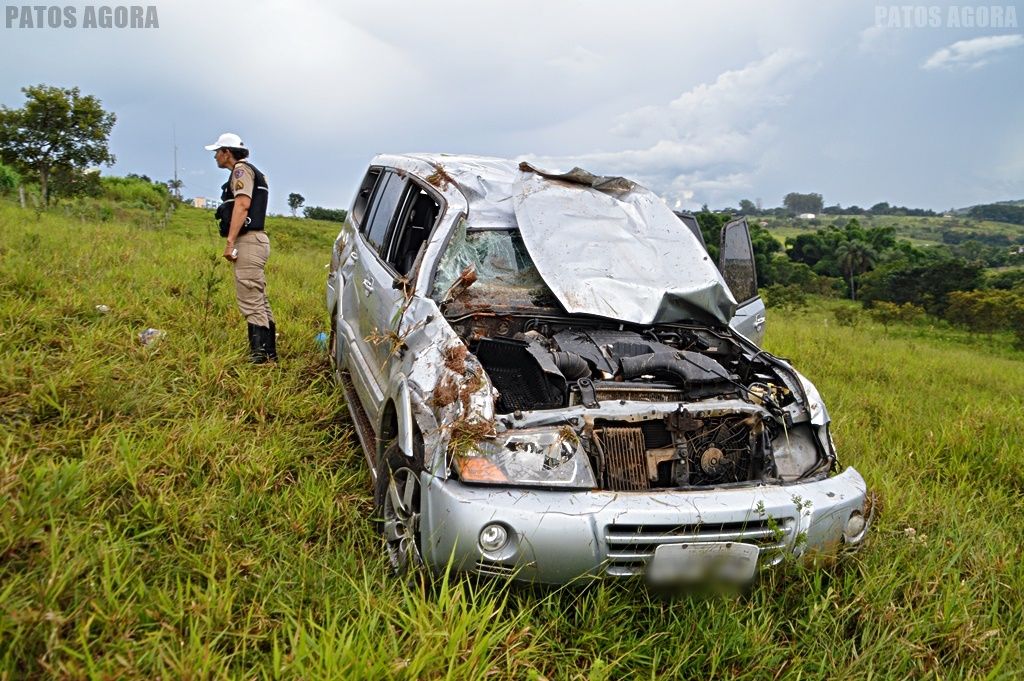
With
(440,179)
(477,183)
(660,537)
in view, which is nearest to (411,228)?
(440,179)

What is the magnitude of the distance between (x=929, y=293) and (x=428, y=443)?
40889mm

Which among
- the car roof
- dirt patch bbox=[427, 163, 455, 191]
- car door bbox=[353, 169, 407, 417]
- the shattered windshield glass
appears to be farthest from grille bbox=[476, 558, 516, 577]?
dirt patch bbox=[427, 163, 455, 191]

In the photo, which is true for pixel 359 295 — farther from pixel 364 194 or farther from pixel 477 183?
pixel 364 194

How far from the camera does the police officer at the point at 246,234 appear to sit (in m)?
4.46

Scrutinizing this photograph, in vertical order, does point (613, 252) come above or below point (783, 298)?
below

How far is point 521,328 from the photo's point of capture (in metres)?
3.25

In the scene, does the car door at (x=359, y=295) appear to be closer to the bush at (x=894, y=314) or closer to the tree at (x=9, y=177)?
the tree at (x=9, y=177)

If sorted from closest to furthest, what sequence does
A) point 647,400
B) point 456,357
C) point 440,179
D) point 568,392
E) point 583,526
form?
point 583,526 < point 456,357 < point 568,392 < point 647,400 < point 440,179

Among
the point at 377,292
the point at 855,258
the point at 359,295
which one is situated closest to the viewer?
the point at 377,292

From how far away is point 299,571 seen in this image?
2.36m

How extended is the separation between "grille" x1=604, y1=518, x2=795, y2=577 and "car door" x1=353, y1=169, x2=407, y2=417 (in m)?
1.22

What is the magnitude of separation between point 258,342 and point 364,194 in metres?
1.36

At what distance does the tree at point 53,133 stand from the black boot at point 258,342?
19730 millimetres

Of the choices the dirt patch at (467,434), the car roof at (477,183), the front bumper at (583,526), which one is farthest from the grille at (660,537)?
the car roof at (477,183)
